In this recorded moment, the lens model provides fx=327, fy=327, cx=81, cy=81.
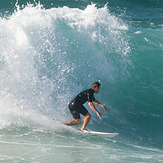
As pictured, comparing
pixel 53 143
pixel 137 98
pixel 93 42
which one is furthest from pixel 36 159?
pixel 93 42

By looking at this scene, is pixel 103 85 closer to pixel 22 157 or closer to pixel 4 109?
pixel 4 109

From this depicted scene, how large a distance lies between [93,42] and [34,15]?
3043mm

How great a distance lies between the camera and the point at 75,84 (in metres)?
13.1

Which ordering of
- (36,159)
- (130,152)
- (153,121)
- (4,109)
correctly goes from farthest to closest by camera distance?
(153,121)
(4,109)
(130,152)
(36,159)

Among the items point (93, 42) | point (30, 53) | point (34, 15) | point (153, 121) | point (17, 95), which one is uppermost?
point (34, 15)

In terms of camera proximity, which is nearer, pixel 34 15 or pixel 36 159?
pixel 36 159

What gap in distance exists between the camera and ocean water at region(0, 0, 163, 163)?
9.48m

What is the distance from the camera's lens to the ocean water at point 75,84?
948cm

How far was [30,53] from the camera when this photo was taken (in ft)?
44.2

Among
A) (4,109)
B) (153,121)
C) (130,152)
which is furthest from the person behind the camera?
(153,121)

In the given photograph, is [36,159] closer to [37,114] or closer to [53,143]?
[53,143]

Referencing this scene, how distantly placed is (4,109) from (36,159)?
3600 millimetres

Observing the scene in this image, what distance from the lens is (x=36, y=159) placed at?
27.2 ft

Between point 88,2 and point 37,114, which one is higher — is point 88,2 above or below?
above
